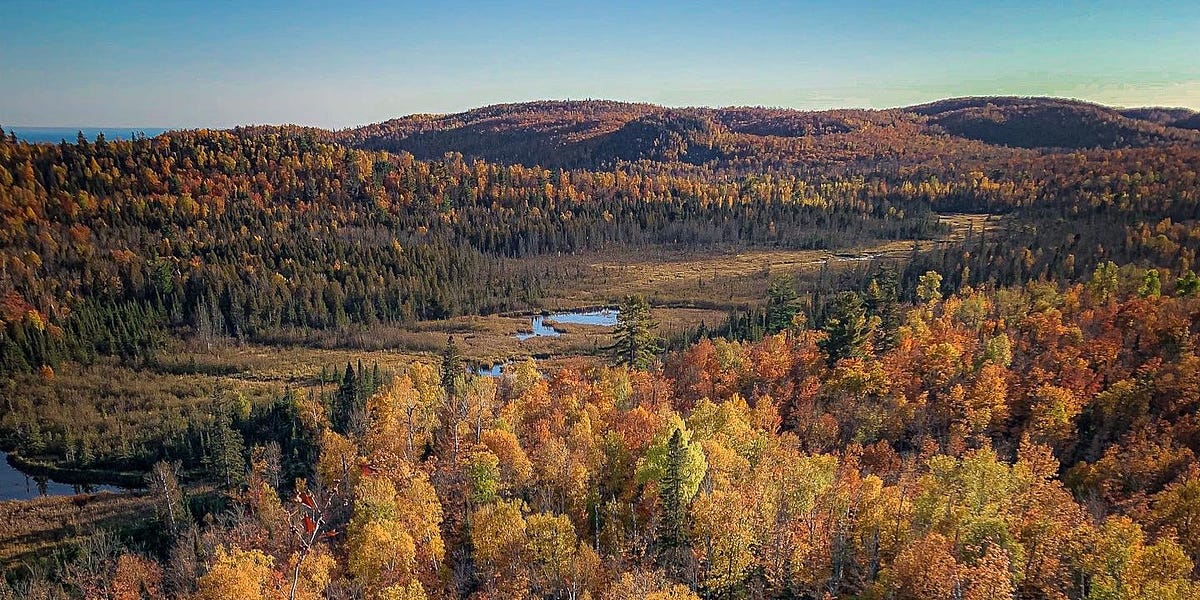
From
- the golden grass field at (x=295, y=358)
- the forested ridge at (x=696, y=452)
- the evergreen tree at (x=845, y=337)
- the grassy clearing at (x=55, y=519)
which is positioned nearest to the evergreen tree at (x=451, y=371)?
the forested ridge at (x=696, y=452)

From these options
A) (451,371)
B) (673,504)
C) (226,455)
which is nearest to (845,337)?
(673,504)

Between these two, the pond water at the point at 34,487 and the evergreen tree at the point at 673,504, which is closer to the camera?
the evergreen tree at the point at 673,504

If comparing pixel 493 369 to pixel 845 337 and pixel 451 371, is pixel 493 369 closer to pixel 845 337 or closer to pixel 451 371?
pixel 451 371

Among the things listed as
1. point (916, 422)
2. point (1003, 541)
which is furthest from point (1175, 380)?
point (1003, 541)

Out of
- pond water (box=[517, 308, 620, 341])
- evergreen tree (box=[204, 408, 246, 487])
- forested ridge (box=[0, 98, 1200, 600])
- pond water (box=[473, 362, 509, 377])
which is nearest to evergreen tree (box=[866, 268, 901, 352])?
forested ridge (box=[0, 98, 1200, 600])

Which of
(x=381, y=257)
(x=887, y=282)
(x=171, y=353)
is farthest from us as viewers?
(x=381, y=257)

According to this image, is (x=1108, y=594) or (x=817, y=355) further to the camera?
(x=817, y=355)

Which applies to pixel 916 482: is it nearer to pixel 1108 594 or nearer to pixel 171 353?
pixel 1108 594

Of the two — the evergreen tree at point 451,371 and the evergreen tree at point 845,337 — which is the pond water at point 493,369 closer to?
the evergreen tree at point 451,371
